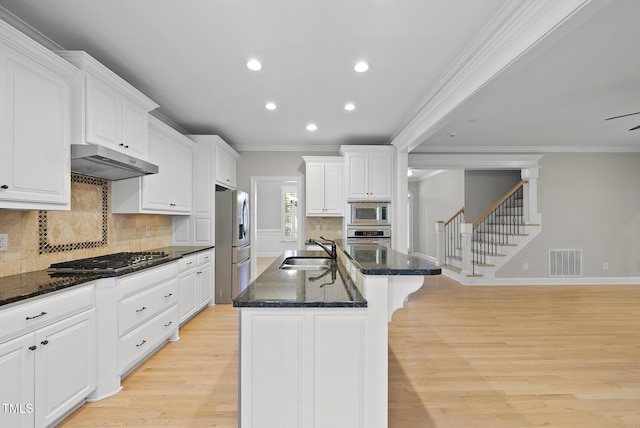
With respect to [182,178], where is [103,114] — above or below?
above

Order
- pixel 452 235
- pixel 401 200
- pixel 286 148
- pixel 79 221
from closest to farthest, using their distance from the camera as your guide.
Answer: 1. pixel 79 221
2. pixel 401 200
3. pixel 286 148
4. pixel 452 235

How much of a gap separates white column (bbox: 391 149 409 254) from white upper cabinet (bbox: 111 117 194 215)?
309cm

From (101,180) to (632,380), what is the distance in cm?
495

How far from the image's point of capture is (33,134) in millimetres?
1828

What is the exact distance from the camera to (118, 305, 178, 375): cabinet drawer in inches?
89.6

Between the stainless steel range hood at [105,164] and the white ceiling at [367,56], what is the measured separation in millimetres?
839

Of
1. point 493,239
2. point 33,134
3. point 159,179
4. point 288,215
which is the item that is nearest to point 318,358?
point 33,134

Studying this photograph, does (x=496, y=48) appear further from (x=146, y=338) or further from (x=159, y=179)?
(x=146, y=338)

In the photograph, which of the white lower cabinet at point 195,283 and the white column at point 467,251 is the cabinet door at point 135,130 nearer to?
the white lower cabinet at point 195,283

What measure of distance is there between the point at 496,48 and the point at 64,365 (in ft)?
11.4

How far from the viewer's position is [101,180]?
291 centimetres

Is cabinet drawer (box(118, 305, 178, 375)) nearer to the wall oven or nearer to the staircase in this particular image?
the wall oven

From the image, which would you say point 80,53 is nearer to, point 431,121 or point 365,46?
point 365,46

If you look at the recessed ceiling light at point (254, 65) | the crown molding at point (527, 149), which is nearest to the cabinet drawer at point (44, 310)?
the recessed ceiling light at point (254, 65)
